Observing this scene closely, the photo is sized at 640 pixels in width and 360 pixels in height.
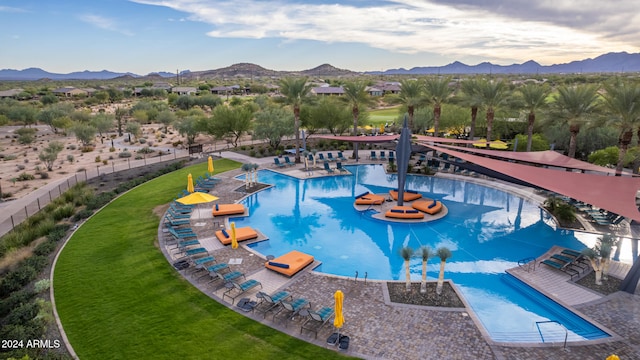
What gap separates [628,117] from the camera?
73.8 ft

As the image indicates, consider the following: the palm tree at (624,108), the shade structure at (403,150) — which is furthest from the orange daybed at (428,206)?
the palm tree at (624,108)

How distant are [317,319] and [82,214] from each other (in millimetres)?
17754

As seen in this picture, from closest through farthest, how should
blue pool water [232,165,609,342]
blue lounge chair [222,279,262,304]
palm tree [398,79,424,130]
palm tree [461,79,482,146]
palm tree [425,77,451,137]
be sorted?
blue pool water [232,165,609,342]
blue lounge chair [222,279,262,304]
palm tree [461,79,482,146]
palm tree [425,77,451,137]
palm tree [398,79,424,130]

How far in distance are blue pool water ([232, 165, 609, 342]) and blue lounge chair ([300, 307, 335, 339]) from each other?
392 centimetres

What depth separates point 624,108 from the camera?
22.6m

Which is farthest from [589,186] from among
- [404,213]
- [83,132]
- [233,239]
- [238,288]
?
[83,132]

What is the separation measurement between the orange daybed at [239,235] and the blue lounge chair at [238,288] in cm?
444

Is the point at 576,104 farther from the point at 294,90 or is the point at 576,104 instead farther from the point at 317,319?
the point at 317,319

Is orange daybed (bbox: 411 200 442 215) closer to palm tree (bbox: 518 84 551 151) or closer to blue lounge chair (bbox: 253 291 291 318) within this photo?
blue lounge chair (bbox: 253 291 291 318)

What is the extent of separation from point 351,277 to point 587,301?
8895 mm

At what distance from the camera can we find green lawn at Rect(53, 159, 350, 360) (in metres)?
11.1

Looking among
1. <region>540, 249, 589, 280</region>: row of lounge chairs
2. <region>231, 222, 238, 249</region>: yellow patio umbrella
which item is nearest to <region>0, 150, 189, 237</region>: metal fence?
<region>231, 222, 238, 249</region>: yellow patio umbrella

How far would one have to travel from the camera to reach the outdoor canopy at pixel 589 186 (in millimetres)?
13428

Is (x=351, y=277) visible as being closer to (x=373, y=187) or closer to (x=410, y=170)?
(x=373, y=187)
